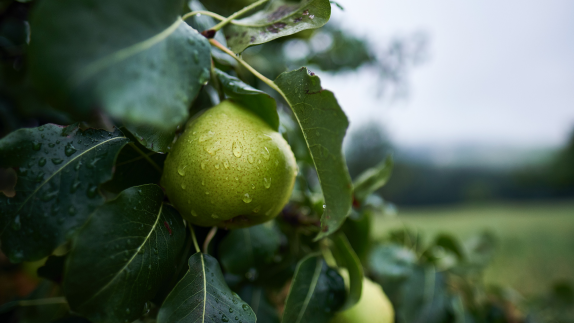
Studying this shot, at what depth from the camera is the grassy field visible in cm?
261

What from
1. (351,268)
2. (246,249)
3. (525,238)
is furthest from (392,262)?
(525,238)

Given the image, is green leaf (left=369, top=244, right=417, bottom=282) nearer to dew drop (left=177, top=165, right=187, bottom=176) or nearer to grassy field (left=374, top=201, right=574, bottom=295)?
dew drop (left=177, top=165, right=187, bottom=176)

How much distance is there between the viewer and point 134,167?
1.42 ft

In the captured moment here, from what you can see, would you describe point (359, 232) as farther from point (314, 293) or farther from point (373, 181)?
point (314, 293)

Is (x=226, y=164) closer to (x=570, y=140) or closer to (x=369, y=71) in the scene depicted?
(x=369, y=71)

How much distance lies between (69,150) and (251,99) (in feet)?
0.73

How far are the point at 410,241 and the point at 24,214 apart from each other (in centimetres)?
100

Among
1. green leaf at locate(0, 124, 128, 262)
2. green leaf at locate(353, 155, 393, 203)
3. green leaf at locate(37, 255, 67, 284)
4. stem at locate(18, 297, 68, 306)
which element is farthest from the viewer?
green leaf at locate(353, 155, 393, 203)

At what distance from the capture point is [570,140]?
5.48 m

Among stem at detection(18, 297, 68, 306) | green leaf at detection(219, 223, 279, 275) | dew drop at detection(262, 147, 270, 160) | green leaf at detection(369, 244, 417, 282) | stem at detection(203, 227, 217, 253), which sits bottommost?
stem at detection(18, 297, 68, 306)

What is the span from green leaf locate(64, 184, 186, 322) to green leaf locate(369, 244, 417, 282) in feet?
2.06

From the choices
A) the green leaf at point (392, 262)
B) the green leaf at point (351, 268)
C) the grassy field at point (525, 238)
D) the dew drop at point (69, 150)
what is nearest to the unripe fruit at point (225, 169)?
the dew drop at point (69, 150)

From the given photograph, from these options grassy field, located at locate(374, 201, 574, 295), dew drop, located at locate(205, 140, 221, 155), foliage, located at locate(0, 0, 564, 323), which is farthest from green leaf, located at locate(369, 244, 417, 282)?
grassy field, located at locate(374, 201, 574, 295)

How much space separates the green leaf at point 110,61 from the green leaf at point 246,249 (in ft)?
1.11
